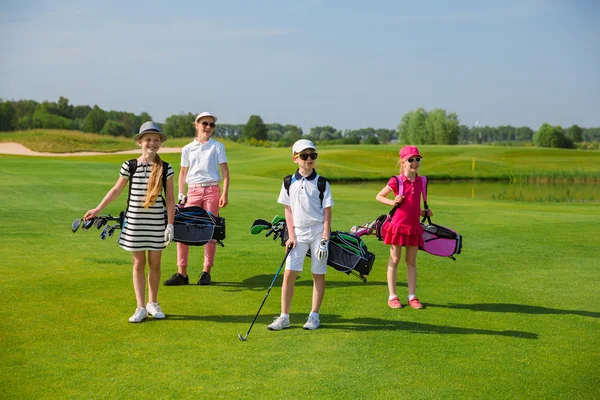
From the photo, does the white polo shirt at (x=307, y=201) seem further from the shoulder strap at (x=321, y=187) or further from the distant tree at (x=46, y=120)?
the distant tree at (x=46, y=120)

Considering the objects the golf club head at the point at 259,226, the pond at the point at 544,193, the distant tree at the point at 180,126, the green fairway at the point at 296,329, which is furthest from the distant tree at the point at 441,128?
the golf club head at the point at 259,226

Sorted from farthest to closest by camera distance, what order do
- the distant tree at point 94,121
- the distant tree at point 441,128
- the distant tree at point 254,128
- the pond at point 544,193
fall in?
the distant tree at point 441,128 < the distant tree at point 254,128 < the distant tree at point 94,121 < the pond at point 544,193

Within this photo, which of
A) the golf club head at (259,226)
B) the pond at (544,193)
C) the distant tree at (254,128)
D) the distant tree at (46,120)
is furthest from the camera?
the distant tree at (254,128)

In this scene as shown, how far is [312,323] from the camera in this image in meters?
7.07

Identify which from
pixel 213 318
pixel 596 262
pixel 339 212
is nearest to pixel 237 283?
pixel 213 318

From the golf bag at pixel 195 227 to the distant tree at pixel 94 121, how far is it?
112 metres

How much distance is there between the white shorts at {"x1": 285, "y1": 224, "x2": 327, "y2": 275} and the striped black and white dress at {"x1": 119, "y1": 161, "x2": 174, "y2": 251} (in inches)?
56.6

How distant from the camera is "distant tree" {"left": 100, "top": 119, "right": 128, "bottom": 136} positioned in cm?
11731

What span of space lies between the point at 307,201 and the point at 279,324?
4.18 ft

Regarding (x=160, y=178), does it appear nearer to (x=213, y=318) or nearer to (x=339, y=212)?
(x=213, y=318)

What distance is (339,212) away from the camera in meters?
18.5

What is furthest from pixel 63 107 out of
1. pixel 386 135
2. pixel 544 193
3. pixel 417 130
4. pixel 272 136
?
pixel 544 193

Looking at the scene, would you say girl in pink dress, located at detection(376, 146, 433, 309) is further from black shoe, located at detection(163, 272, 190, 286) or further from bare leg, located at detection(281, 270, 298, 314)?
black shoe, located at detection(163, 272, 190, 286)

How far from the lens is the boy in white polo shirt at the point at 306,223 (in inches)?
275
